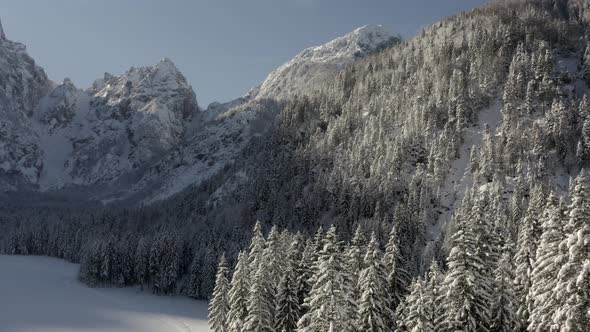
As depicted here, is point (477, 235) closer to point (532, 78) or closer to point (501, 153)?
point (501, 153)

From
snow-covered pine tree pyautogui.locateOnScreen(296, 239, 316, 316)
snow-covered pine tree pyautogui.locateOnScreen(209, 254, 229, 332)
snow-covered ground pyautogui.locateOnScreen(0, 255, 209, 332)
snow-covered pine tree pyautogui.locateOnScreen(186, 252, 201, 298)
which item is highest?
snow-covered pine tree pyautogui.locateOnScreen(296, 239, 316, 316)

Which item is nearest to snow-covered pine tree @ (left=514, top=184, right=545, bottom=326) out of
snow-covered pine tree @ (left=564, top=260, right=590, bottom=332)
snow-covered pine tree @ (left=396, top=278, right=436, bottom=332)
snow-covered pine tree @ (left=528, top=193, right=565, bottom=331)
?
snow-covered pine tree @ (left=528, top=193, right=565, bottom=331)

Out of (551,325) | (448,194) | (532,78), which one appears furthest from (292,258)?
(532,78)

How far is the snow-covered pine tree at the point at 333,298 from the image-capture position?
41094 millimetres

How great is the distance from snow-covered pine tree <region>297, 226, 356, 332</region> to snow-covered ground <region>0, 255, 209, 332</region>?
60268 millimetres

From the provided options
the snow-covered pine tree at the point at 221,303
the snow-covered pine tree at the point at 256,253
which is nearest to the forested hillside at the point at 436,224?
the snow-covered pine tree at the point at 256,253

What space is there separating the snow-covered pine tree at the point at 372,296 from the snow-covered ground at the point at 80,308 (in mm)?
61735

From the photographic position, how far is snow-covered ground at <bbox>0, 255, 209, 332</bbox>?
95000 millimetres

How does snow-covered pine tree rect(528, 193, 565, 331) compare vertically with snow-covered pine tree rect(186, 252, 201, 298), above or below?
above

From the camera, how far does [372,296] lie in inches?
1682

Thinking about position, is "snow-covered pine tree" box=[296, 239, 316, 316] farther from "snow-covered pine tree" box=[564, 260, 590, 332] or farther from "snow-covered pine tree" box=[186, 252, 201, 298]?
"snow-covered pine tree" box=[186, 252, 201, 298]

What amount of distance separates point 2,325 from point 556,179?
139m

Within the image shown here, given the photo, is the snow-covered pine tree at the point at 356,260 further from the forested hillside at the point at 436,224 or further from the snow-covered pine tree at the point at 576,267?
the snow-covered pine tree at the point at 576,267

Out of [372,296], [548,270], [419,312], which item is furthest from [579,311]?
[372,296]
